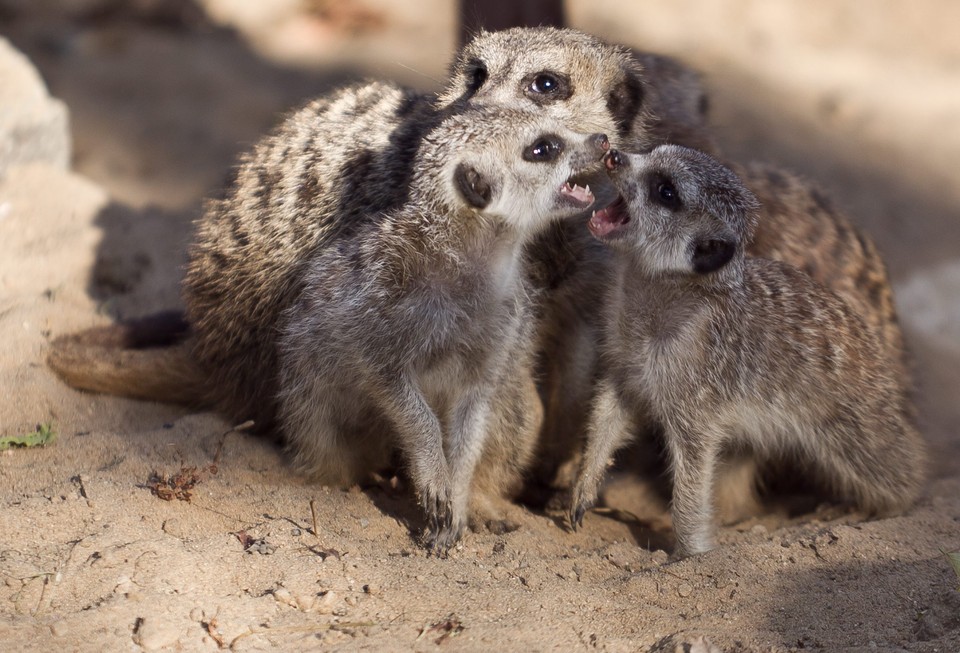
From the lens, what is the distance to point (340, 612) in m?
2.30

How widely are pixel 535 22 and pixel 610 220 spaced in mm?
2111

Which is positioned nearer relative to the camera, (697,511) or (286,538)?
(286,538)

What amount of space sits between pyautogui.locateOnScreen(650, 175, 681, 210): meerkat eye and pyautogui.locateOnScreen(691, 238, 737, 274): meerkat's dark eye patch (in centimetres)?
13

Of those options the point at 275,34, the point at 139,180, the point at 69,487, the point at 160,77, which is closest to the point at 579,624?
the point at 69,487

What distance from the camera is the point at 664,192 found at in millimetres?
2895

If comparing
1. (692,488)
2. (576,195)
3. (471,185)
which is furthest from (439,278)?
(692,488)

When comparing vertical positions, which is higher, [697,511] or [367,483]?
[697,511]

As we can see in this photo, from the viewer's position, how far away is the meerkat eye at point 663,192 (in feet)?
9.46

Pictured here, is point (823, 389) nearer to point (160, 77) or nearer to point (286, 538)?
point (286, 538)

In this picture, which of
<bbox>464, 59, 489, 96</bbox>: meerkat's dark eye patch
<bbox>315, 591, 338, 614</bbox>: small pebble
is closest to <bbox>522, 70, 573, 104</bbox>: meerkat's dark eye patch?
<bbox>464, 59, 489, 96</bbox>: meerkat's dark eye patch

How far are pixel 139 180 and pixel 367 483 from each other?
Answer: 276 centimetres

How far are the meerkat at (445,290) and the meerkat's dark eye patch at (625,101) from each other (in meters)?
0.53

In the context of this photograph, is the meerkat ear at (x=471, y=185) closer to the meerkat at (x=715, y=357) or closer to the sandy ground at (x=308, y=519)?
the meerkat at (x=715, y=357)

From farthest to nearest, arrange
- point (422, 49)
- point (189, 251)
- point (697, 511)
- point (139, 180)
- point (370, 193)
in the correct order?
point (422, 49) → point (139, 180) → point (189, 251) → point (370, 193) → point (697, 511)
